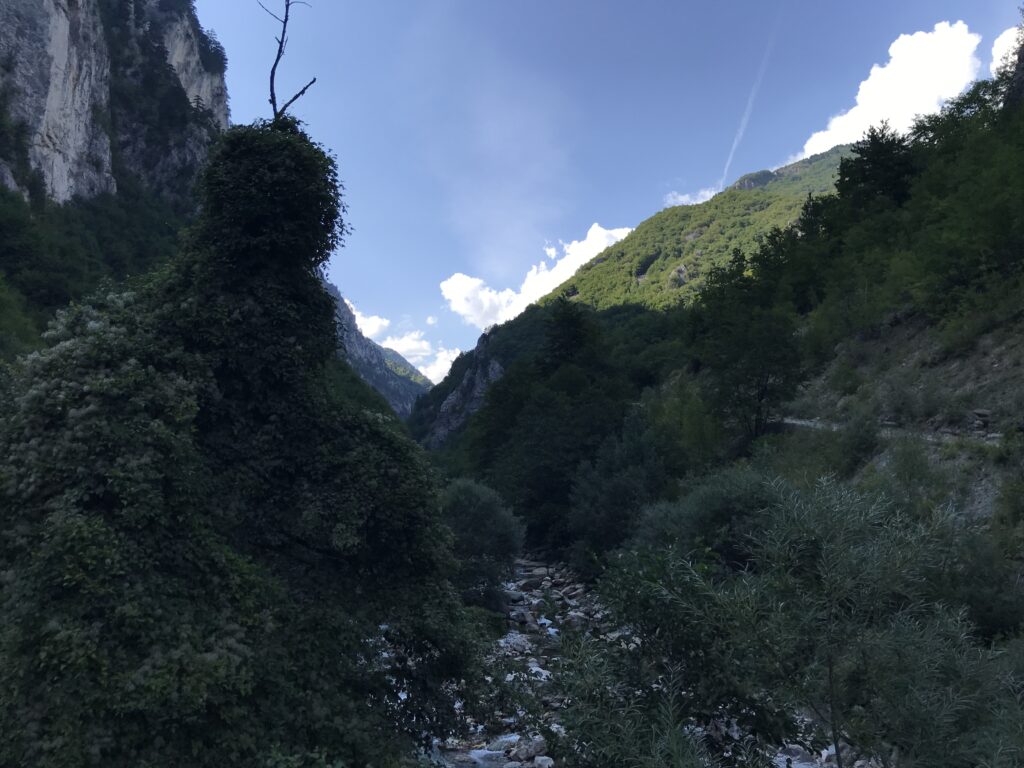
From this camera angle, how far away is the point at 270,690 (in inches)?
252

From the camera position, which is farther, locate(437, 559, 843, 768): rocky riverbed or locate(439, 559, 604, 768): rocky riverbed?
locate(439, 559, 604, 768): rocky riverbed

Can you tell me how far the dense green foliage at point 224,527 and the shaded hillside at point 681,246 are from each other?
86.4 metres

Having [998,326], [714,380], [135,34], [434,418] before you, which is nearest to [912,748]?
[998,326]

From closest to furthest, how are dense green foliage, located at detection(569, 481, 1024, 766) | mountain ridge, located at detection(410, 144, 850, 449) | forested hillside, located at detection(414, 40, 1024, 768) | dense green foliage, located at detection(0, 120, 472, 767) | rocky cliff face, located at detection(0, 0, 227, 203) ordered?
dense green foliage, located at detection(569, 481, 1024, 766), forested hillside, located at detection(414, 40, 1024, 768), dense green foliage, located at detection(0, 120, 472, 767), rocky cliff face, located at detection(0, 0, 227, 203), mountain ridge, located at detection(410, 144, 850, 449)

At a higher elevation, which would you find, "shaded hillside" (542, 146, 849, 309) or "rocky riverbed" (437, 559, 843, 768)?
"shaded hillside" (542, 146, 849, 309)

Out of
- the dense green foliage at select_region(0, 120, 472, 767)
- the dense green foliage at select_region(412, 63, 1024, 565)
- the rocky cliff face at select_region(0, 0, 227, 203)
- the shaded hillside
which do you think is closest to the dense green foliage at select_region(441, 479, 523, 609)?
the dense green foliage at select_region(412, 63, 1024, 565)

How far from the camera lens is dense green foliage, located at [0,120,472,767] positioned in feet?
17.8

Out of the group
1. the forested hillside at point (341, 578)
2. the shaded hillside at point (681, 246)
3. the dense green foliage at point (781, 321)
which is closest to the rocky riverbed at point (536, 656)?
the forested hillside at point (341, 578)

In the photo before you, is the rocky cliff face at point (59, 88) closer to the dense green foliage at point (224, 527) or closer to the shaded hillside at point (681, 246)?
the dense green foliage at point (224, 527)

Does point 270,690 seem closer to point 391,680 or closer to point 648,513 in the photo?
point 391,680

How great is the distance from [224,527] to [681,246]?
133058 mm

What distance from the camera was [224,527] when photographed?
7.27 metres

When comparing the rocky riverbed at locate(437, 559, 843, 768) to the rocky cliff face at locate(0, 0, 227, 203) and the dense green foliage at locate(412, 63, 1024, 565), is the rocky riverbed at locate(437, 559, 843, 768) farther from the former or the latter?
the rocky cliff face at locate(0, 0, 227, 203)

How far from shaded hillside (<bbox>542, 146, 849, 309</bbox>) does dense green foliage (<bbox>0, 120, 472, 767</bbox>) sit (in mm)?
86382
